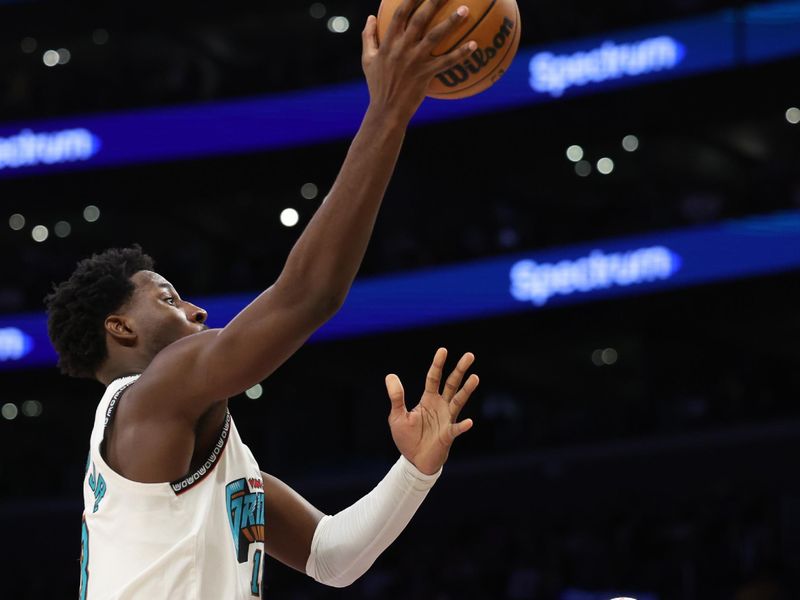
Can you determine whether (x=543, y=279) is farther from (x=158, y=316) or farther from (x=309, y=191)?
(x=158, y=316)

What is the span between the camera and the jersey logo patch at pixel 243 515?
3.25 m

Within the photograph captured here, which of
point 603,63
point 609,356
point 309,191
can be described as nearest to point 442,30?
point 603,63

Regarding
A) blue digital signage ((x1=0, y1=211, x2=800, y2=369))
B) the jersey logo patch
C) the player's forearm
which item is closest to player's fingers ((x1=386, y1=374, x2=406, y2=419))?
the jersey logo patch

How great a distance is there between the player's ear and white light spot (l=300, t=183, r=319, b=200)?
20.1 meters

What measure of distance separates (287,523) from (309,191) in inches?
805

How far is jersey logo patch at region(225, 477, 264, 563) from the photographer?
3.25 metres

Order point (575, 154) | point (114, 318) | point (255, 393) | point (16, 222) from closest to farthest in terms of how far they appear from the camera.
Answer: point (114, 318) < point (255, 393) < point (575, 154) < point (16, 222)

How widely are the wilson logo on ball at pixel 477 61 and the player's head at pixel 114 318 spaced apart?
986 millimetres

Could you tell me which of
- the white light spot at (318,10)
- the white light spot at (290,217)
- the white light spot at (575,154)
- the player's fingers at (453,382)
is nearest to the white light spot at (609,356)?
the white light spot at (575,154)

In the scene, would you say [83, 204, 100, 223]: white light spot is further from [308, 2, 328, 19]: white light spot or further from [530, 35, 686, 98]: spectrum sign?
[530, 35, 686, 98]: spectrum sign

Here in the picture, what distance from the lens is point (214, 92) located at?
21781mm

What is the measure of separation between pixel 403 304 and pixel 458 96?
1610 centimetres

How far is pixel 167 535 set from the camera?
3.10m

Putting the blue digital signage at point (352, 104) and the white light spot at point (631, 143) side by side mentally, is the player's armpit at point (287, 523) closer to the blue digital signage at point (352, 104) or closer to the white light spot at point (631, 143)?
the blue digital signage at point (352, 104)
